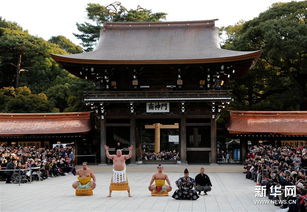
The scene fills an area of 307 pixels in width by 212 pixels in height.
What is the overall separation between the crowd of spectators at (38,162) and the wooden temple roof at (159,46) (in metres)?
5.57

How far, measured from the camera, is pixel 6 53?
46250mm

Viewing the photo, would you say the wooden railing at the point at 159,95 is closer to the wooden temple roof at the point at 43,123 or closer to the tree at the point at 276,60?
the wooden temple roof at the point at 43,123

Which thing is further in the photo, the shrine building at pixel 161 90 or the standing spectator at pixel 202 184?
the shrine building at pixel 161 90

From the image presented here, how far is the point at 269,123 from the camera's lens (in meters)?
26.1

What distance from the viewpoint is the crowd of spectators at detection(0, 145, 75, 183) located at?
18750 millimetres

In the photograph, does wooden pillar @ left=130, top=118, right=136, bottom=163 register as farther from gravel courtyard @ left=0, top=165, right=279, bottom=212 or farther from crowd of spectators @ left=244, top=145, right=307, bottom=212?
crowd of spectators @ left=244, top=145, right=307, bottom=212

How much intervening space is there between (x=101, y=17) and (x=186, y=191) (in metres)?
33.6

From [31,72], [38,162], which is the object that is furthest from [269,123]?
[31,72]

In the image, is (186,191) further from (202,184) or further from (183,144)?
(183,144)

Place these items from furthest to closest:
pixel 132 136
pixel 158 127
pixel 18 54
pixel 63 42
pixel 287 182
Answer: pixel 63 42 < pixel 18 54 < pixel 158 127 < pixel 132 136 < pixel 287 182

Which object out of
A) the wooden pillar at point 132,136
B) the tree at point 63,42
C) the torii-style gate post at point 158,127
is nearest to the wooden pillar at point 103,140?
the wooden pillar at point 132,136

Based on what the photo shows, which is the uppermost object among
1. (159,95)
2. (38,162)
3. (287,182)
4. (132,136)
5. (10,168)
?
(159,95)

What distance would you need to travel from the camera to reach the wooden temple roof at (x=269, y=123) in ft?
83.4

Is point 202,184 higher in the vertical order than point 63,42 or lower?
lower
